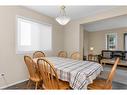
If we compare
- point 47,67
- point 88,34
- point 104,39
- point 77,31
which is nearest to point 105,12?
point 77,31

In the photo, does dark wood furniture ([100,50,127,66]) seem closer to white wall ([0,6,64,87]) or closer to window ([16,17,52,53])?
window ([16,17,52,53])

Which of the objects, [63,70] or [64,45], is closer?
[63,70]

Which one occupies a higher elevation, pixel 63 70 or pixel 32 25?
pixel 32 25

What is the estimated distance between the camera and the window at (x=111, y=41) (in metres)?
7.27

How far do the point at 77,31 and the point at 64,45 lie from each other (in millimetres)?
888

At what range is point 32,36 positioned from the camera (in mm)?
3842

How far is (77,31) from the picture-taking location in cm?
443

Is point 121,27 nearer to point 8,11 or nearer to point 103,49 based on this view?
point 103,49

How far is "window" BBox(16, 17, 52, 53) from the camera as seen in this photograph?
3.33m

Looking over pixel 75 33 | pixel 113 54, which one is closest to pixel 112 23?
pixel 113 54

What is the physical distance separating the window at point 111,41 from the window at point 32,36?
16.1ft

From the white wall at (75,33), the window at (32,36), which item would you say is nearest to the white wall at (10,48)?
the window at (32,36)

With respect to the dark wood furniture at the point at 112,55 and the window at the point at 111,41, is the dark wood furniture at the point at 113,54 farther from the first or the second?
the window at the point at 111,41
